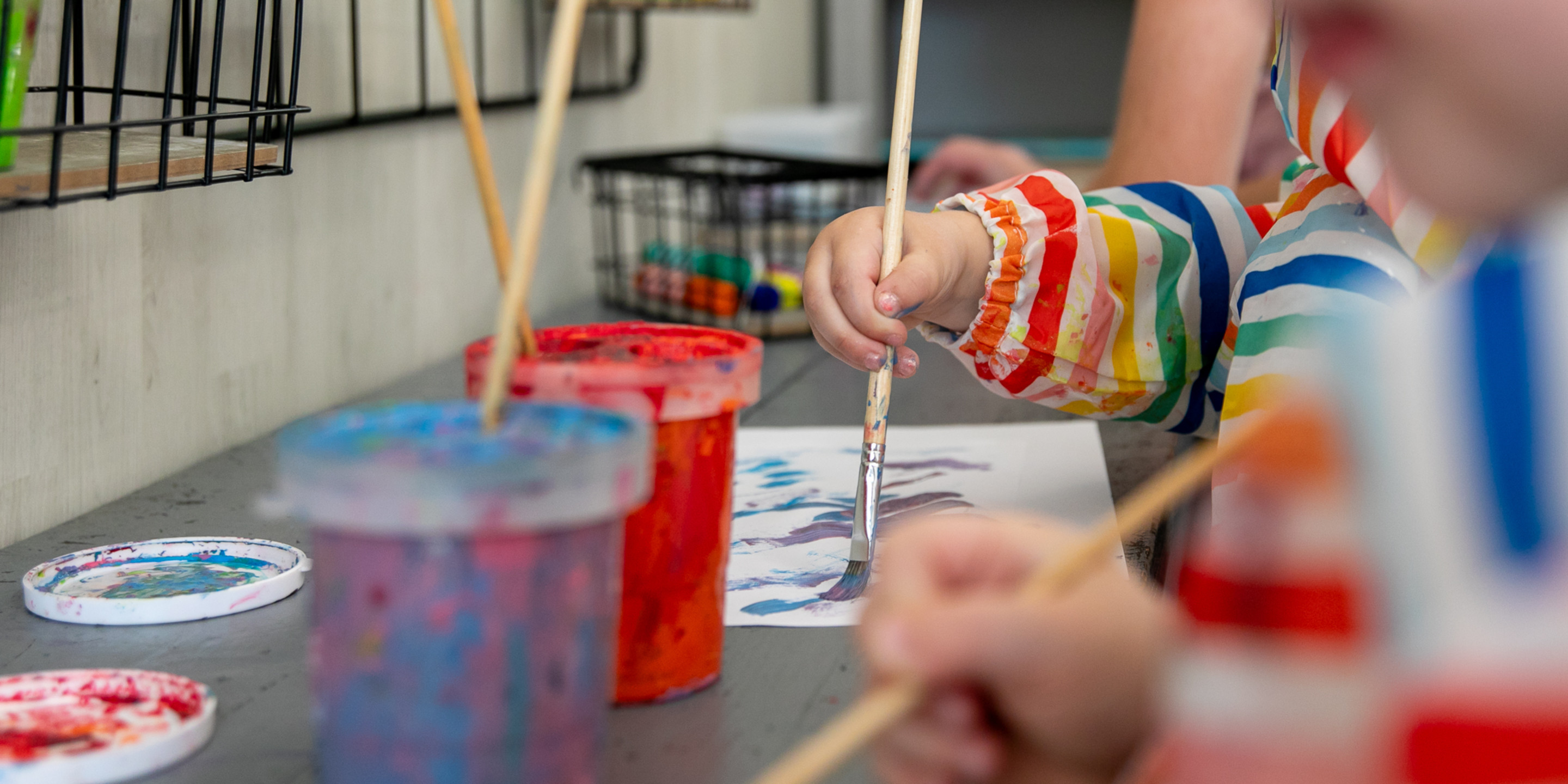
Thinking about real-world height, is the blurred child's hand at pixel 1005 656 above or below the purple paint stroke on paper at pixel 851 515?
above

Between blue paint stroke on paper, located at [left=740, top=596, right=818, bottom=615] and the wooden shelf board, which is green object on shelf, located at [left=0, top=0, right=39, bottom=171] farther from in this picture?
blue paint stroke on paper, located at [left=740, top=596, right=818, bottom=615]

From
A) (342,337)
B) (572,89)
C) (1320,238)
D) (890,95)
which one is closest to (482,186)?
(1320,238)

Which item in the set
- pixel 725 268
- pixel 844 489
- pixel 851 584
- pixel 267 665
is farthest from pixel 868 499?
pixel 725 268

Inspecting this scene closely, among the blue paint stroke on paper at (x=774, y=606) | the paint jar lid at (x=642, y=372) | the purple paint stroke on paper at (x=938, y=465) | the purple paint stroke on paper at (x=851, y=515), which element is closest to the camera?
the paint jar lid at (x=642, y=372)

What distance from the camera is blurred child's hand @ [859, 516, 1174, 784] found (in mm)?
313

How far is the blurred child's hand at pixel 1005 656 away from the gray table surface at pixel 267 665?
8 centimetres

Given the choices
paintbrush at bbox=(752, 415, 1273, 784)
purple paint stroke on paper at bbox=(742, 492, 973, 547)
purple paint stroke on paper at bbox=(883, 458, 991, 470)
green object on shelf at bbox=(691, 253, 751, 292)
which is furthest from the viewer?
green object on shelf at bbox=(691, 253, 751, 292)

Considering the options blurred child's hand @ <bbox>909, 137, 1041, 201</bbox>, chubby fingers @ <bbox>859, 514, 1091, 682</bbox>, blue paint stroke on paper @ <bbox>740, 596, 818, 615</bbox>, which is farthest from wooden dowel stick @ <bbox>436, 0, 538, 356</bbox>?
blurred child's hand @ <bbox>909, 137, 1041, 201</bbox>

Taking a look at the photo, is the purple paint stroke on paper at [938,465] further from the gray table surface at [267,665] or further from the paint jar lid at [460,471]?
the paint jar lid at [460,471]

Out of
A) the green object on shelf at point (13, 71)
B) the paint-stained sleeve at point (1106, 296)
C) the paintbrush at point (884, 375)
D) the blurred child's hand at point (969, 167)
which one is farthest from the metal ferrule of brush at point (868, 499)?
the blurred child's hand at point (969, 167)

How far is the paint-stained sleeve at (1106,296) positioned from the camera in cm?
72

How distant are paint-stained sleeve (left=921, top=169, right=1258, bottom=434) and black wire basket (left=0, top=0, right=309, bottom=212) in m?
0.36

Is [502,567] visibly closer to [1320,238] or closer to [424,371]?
[1320,238]

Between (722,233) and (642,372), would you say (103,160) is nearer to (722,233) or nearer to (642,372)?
(642,372)
